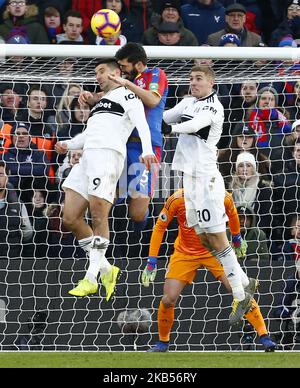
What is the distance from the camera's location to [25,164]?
1359 centimetres

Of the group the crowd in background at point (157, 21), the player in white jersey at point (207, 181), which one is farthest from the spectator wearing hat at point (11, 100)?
the player in white jersey at point (207, 181)

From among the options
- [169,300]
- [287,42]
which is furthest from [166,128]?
[287,42]

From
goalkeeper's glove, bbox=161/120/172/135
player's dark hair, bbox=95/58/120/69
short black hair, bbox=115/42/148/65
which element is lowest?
goalkeeper's glove, bbox=161/120/172/135

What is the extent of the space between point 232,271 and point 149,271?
39.6 inches

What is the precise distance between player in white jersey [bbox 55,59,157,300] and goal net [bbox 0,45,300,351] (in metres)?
1.27

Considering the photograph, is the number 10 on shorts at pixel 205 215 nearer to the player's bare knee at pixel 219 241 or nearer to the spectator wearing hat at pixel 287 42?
the player's bare knee at pixel 219 241

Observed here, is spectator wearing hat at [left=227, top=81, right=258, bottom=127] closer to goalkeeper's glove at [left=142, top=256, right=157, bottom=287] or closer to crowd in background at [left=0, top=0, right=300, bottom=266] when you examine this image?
crowd in background at [left=0, top=0, right=300, bottom=266]

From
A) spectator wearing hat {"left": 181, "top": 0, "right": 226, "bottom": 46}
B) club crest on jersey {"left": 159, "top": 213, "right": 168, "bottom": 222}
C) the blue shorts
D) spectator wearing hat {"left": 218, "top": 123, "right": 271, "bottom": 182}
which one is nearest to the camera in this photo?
the blue shorts

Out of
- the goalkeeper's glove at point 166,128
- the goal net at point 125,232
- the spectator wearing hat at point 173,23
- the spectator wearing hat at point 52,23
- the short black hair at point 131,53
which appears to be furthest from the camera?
the spectator wearing hat at point 52,23

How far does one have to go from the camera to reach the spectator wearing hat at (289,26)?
1616cm

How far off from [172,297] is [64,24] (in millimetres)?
4717

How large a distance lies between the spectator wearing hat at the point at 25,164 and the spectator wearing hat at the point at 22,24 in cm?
232

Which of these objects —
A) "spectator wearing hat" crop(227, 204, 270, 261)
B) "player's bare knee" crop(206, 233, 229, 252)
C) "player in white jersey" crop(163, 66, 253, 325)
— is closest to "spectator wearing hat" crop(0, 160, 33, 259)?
"player in white jersey" crop(163, 66, 253, 325)

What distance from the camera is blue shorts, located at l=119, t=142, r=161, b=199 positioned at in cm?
1207
